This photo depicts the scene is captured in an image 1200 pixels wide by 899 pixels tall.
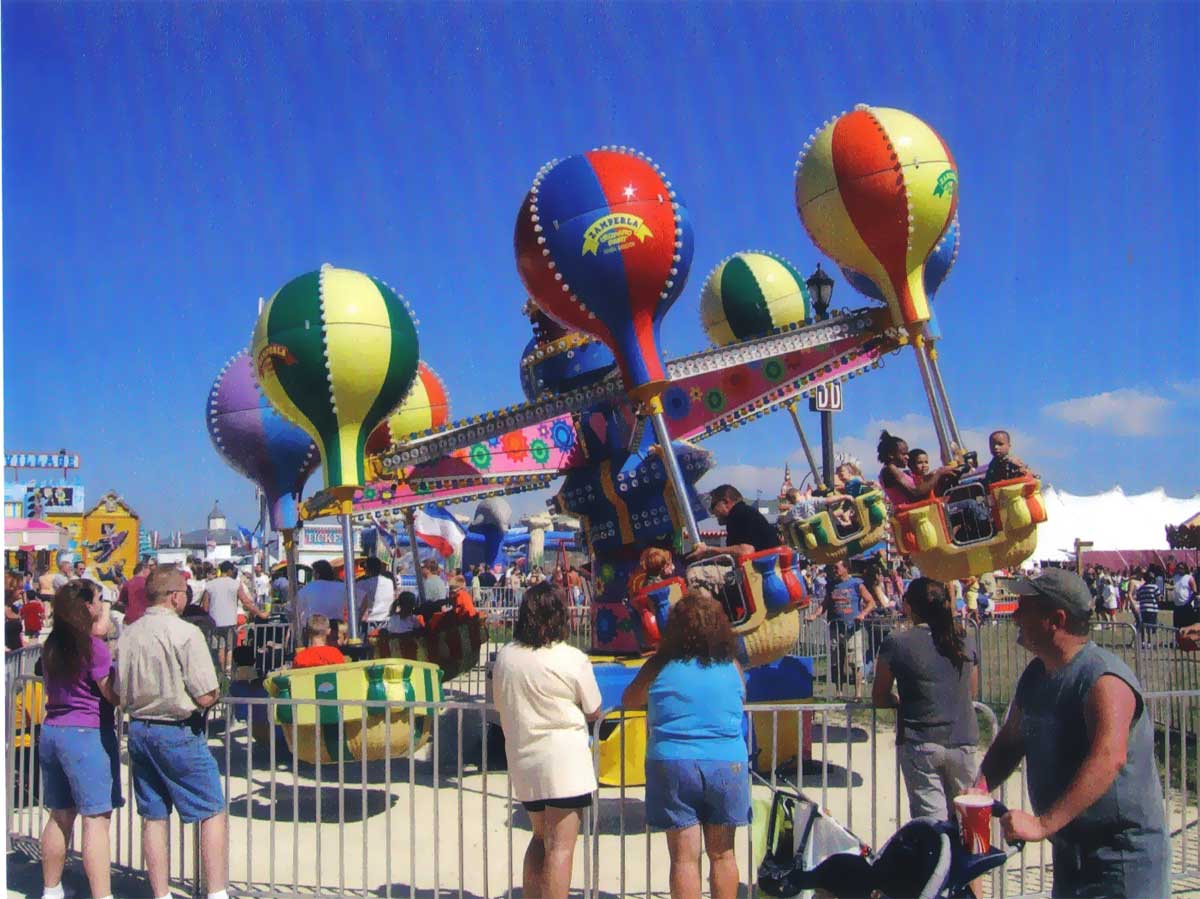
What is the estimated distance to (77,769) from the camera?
4855 mm

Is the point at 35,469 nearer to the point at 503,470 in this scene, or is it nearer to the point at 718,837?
the point at 503,470

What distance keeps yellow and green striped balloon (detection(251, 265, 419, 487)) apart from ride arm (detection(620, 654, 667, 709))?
200 inches

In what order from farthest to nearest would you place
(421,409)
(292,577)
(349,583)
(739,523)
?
(421,409) → (292,577) → (349,583) → (739,523)

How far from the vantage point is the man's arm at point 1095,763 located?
2.80m

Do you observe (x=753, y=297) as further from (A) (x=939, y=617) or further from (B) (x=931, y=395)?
(A) (x=939, y=617)

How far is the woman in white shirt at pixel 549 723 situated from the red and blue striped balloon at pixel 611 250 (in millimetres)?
3873

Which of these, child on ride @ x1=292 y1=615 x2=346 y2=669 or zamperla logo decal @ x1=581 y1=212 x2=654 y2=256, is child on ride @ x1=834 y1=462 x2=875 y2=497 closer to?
zamperla logo decal @ x1=581 y1=212 x2=654 y2=256

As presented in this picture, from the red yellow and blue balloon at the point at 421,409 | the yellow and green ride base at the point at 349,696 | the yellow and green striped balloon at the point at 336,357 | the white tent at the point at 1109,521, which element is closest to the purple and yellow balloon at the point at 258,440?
the red yellow and blue balloon at the point at 421,409

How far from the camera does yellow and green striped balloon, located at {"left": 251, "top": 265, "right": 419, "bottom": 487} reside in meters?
8.62

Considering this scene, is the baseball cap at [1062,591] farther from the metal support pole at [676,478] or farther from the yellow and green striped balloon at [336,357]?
the yellow and green striped balloon at [336,357]

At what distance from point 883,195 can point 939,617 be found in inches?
163

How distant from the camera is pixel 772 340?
28.5 feet

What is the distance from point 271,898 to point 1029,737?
3.51 metres

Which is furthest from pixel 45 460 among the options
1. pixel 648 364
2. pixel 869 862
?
pixel 869 862
